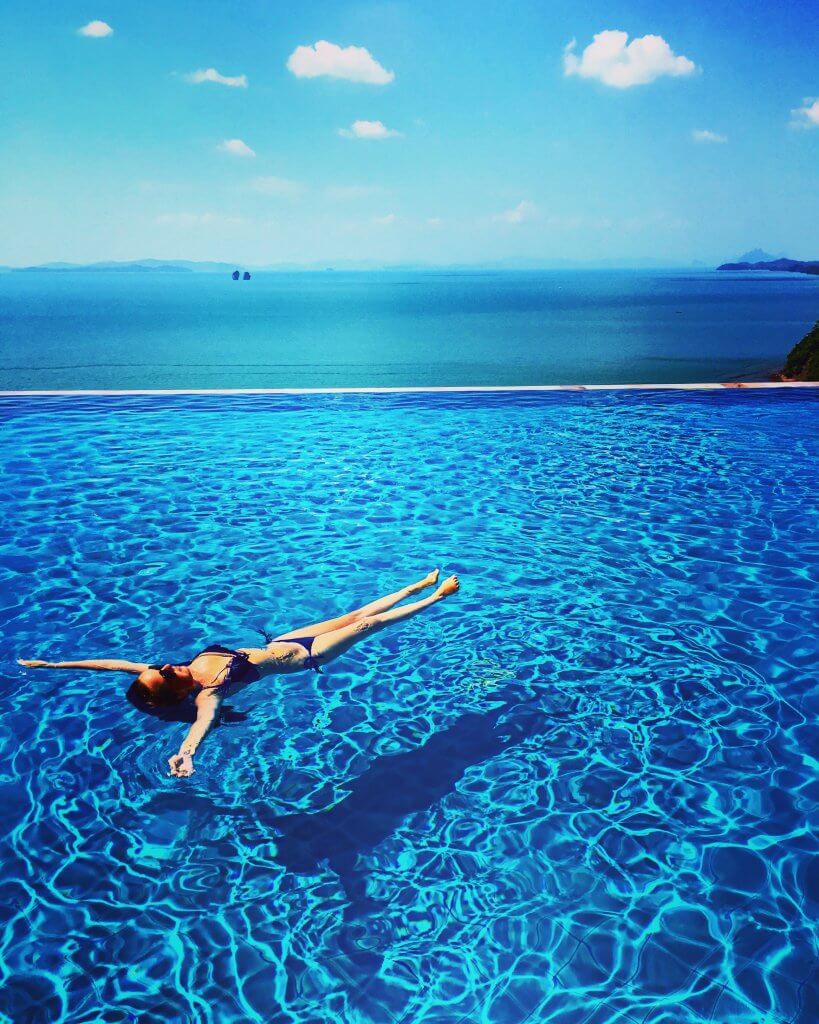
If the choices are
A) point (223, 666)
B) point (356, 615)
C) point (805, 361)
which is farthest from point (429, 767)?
point (805, 361)

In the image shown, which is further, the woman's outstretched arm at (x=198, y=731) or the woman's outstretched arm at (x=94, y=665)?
the woman's outstretched arm at (x=94, y=665)

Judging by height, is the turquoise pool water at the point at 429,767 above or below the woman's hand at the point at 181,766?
below

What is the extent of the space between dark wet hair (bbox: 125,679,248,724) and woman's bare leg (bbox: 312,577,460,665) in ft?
2.19

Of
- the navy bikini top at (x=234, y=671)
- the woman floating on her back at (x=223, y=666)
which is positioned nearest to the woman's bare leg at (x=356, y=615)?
the woman floating on her back at (x=223, y=666)

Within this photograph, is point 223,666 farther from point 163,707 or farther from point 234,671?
point 163,707

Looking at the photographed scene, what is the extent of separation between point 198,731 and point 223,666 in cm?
44

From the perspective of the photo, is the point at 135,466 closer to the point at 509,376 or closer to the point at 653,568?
the point at 653,568

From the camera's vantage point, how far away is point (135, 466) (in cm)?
973

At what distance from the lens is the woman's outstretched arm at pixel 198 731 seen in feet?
11.5

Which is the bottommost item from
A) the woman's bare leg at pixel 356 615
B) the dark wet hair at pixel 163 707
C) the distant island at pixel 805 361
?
the dark wet hair at pixel 163 707

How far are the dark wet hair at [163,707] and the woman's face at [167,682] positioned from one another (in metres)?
0.02

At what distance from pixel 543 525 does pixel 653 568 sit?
1.31 metres

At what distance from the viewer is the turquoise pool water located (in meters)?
3.18

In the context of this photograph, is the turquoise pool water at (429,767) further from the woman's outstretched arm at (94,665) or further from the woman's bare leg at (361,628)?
the woman's outstretched arm at (94,665)
